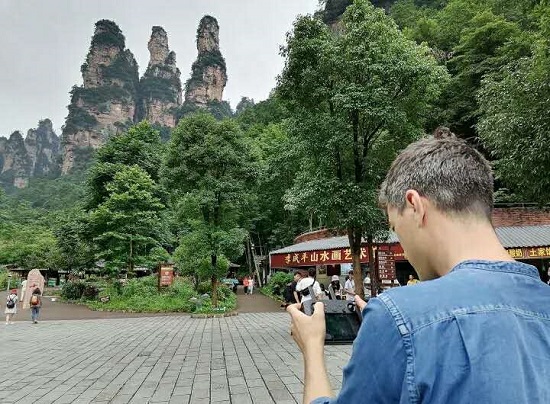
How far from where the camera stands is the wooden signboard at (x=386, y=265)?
41.9ft

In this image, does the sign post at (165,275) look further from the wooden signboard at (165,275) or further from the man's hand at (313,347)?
the man's hand at (313,347)

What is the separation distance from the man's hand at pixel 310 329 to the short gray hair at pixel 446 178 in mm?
398

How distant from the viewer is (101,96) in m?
103

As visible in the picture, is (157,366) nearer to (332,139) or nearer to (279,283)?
(332,139)

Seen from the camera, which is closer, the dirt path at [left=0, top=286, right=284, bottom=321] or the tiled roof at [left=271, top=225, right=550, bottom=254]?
the tiled roof at [left=271, top=225, right=550, bottom=254]

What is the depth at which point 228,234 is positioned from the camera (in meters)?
17.8

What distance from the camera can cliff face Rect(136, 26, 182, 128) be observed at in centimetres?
10725

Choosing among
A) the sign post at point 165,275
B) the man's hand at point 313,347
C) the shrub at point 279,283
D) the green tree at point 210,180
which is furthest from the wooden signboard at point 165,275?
the man's hand at point 313,347

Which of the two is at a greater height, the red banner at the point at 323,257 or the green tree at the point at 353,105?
the green tree at the point at 353,105

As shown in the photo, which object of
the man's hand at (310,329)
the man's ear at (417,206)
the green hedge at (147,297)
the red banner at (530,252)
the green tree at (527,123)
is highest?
the green tree at (527,123)

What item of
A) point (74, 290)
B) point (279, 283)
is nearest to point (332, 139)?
point (279, 283)

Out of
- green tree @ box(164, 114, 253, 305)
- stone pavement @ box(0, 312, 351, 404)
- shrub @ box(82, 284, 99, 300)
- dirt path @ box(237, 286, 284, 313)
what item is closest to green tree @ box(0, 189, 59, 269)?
shrub @ box(82, 284, 99, 300)

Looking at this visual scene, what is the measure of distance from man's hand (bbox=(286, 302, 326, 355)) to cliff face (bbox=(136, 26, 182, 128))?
10887 centimetres

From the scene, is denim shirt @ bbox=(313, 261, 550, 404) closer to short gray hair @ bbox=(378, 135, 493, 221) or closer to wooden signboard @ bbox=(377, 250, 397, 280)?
short gray hair @ bbox=(378, 135, 493, 221)
